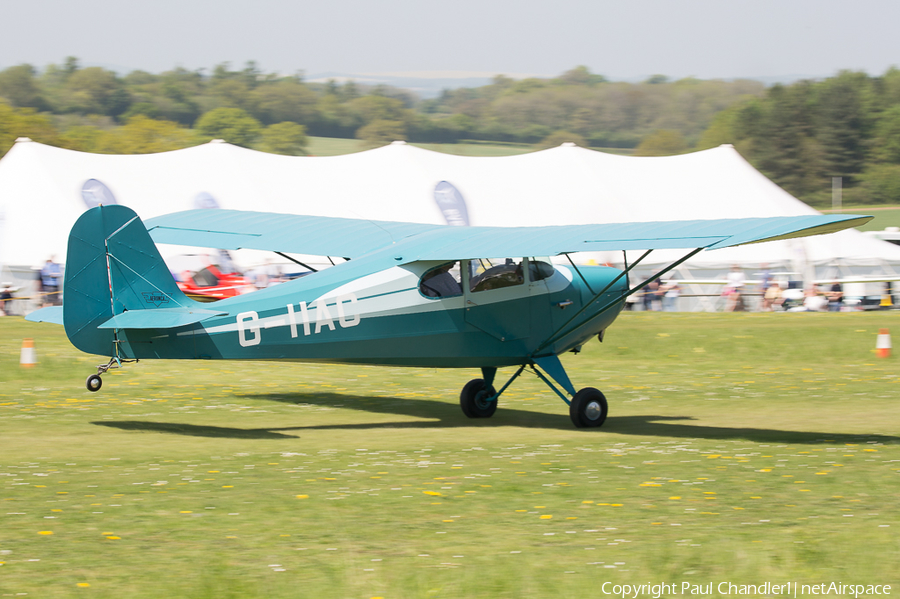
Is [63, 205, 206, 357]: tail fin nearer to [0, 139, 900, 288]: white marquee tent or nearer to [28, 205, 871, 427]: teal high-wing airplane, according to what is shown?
[28, 205, 871, 427]: teal high-wing airplane

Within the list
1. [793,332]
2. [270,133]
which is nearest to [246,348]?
[793,332]

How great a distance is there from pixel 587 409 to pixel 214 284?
60.1ft

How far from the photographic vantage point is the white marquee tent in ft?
102

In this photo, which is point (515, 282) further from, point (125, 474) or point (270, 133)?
point (270, 133)

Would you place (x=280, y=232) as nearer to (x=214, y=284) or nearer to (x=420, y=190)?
(x=214, y=284)

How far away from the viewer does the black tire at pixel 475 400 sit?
44.8ft

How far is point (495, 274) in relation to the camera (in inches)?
506

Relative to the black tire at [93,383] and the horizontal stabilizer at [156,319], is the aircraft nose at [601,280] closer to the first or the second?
the horizontal stabilizer at [156,319]

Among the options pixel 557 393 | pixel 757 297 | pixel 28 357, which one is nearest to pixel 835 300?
pixel 757 297

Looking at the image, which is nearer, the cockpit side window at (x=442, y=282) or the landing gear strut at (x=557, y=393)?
the cockpit side window at (x=442, y=282)

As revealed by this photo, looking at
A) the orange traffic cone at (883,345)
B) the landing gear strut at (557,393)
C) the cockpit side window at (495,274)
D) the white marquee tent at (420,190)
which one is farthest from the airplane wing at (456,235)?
the white marquee tent at (420,190)

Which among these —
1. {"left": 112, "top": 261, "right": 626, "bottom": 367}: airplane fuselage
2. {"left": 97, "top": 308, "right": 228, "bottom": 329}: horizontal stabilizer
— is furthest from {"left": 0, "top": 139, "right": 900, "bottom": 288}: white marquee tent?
{"left": 97, "top": 308, "right": 228, "bottom": 329}: horizontal stabilizer

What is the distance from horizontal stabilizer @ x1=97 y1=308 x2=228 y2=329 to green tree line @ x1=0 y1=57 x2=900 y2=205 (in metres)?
72.3

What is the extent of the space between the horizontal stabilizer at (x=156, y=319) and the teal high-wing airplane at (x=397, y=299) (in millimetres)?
19
